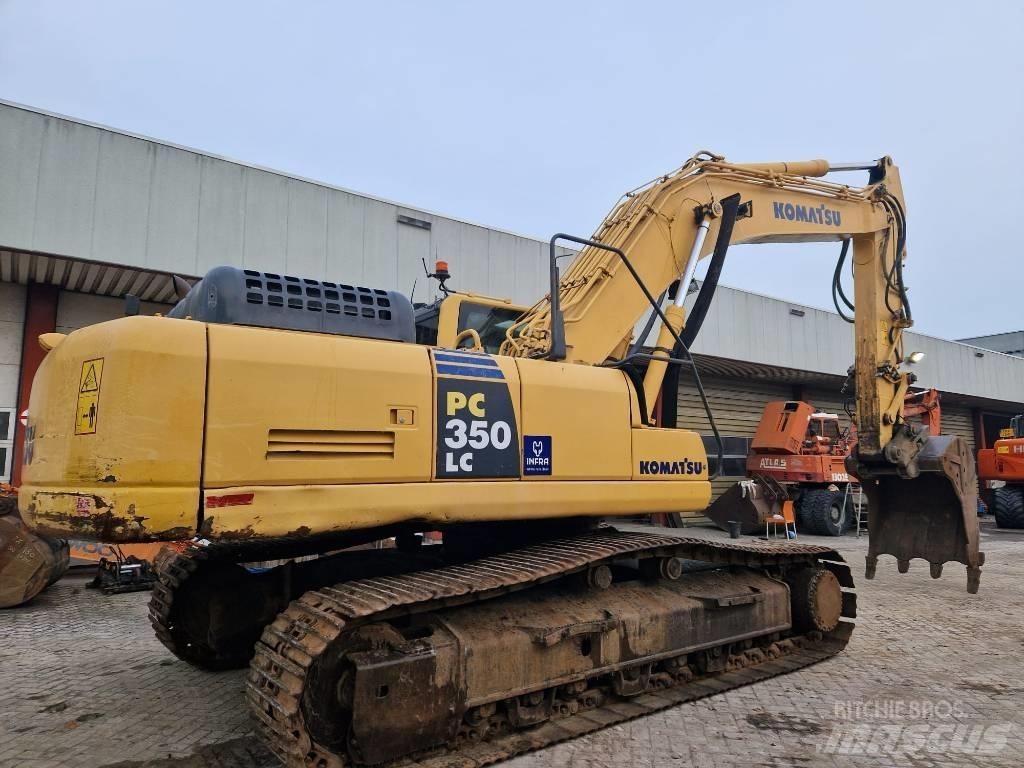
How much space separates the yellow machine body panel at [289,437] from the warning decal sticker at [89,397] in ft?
0.06

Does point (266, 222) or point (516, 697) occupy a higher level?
point (266, 222)

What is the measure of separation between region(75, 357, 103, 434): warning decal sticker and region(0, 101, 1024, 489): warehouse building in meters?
7.38

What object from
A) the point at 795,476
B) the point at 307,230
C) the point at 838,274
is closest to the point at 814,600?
the point at 838,274

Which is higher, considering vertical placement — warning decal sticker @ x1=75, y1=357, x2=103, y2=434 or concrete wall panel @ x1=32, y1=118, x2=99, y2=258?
concrete wall panel @ x1=32, y1=118, x2=99, y2=258

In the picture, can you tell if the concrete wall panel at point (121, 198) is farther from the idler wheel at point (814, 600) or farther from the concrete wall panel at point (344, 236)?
the idler wheel at point (814, 600)

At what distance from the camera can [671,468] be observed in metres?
5.04

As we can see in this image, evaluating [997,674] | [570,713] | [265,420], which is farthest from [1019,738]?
[265,420]

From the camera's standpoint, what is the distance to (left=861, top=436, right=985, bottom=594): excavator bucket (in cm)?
711

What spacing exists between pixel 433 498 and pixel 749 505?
43.6ft

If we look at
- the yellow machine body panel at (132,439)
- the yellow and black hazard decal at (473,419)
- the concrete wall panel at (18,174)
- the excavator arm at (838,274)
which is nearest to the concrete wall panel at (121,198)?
the concrete wall panel at (18,174)

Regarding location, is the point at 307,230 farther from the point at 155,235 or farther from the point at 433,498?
the point at 433,498

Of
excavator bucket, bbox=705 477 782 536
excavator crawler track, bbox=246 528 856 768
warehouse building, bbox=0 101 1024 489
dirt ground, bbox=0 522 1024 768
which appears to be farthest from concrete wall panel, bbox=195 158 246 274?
excavator bucket, bbox=705 477 782 536

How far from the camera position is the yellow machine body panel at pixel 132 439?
3141 mm

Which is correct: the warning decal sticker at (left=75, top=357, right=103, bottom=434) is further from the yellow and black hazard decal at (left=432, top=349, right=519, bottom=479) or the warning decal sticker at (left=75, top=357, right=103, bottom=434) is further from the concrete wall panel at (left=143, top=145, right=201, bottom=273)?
the concrete wall panel at (left=143, top=145, right=201, bottom=273)
